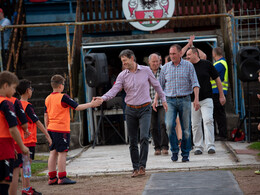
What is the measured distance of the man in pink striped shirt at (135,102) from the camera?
765 centimetres

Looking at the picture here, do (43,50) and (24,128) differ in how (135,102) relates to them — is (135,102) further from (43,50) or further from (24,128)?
(43,50)

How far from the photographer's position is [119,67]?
1529 centimetres

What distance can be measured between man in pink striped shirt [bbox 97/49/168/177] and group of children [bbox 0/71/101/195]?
0.61 metres

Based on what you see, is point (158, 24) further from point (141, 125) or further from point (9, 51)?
point (141, 125)

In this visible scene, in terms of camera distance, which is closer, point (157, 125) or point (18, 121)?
point (18, 121)

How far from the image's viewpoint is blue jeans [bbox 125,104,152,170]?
7.66m

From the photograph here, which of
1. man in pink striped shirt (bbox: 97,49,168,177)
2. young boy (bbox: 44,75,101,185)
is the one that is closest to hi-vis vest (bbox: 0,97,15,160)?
young boy (bbox: 44,75,101,185)

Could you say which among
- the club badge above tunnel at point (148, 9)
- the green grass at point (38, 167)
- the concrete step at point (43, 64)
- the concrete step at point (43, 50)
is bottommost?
the green grass at point (38, 167)

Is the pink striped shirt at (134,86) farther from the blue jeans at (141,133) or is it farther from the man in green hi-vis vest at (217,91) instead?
the man in green hi-vis vest at (217,91)

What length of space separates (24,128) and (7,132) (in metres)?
0.44

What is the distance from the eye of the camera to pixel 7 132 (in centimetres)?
519

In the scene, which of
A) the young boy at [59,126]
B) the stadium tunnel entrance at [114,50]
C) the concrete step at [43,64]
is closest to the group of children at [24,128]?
the young boy at [59,126]

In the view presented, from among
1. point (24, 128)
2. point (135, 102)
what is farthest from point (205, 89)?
point (24, 128)

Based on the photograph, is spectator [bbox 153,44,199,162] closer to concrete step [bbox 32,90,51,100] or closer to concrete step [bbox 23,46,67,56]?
concrete step [bbox 32,90,51,100]
